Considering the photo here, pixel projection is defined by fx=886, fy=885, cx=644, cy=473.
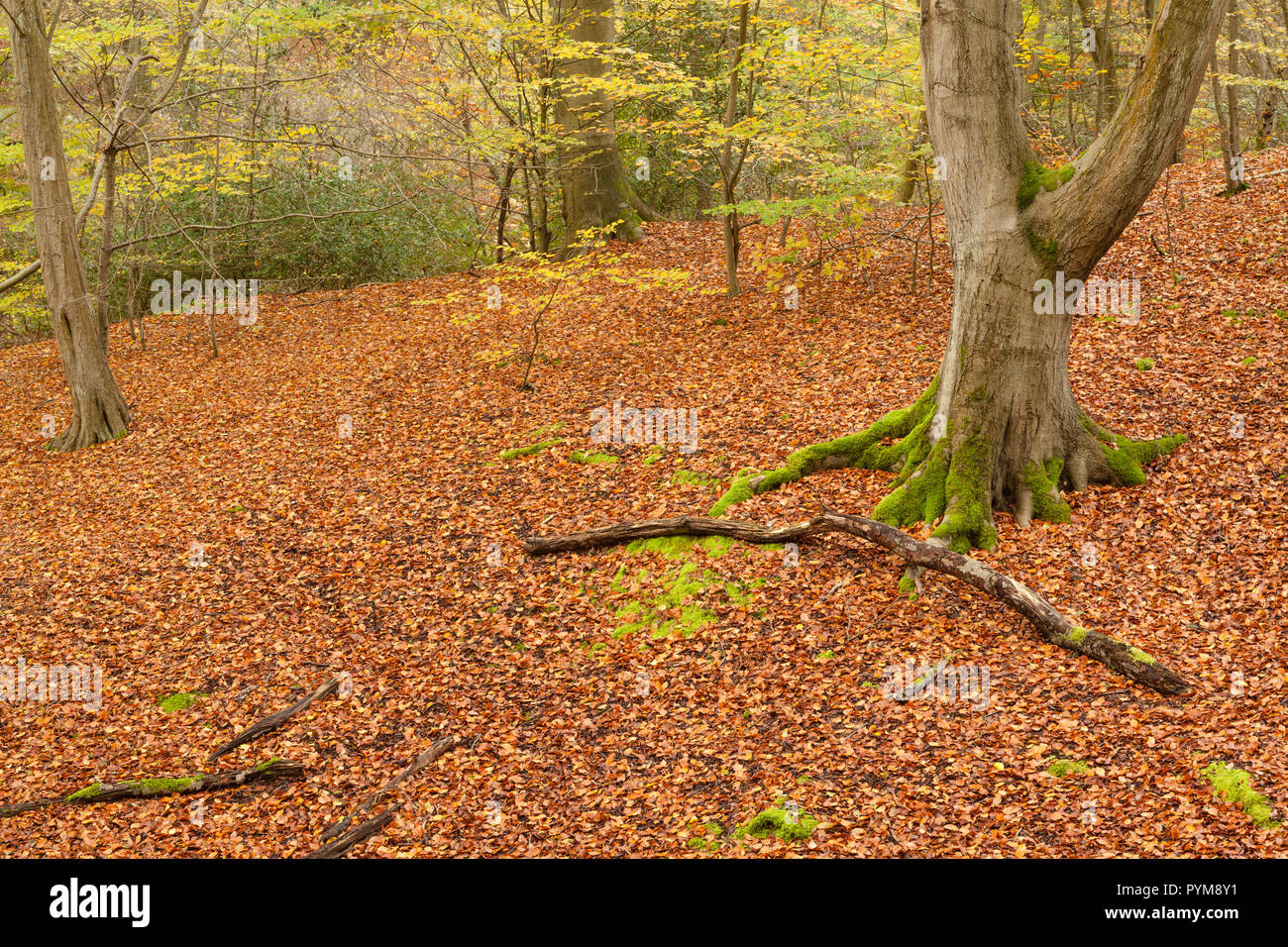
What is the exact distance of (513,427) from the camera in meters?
10.8

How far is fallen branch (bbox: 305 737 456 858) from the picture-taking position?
5.05 m

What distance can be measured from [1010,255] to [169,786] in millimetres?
A: 6931

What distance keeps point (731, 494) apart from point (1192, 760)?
4.20 m

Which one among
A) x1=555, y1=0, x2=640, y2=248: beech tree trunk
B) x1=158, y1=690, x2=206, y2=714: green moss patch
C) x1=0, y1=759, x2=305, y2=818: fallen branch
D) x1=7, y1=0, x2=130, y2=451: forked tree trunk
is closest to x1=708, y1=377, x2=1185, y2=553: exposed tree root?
x1=0, y1=759, x2=305, y2=818: fallen branch

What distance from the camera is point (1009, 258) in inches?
263

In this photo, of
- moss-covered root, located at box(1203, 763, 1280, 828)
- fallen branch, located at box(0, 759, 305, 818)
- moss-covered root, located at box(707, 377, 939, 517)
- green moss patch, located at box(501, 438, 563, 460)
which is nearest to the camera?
moss-covered root, located at box(1203, 763, 1280, 828)

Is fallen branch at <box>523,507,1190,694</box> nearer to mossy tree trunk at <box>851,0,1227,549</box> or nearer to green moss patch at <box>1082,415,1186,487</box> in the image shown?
mossy tree trunk at <box>851,0,1227,549</box>

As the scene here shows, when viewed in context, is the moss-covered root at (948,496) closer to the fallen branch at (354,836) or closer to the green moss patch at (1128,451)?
the green moss patch at (1128,451)

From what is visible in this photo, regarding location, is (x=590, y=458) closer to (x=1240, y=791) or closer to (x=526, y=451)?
(x=526, y=451)

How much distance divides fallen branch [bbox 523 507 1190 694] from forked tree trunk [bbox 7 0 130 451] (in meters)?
7.53

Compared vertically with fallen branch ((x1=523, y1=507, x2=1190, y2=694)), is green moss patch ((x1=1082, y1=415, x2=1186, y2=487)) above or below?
above

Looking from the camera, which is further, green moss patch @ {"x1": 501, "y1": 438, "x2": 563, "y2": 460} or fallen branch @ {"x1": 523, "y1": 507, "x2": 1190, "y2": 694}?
green moss patch @ {"x1": 501, "y1": 438, "x2": 563, "y2": 460}

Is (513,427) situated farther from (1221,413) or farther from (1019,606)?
(1221,413)

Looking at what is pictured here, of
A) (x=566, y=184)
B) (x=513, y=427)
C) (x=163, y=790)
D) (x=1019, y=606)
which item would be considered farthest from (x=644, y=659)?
(x=566, y=184)
